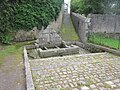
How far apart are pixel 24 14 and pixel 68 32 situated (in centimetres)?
492

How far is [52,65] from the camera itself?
23.5 feet

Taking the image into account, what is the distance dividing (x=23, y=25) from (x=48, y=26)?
2.40 m

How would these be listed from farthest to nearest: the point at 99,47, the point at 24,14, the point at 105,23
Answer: the point at 105,23 → the point at 24,14 → the point at 99,47

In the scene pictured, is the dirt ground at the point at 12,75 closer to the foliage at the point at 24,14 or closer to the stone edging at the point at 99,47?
the foliage at the point at 24,14

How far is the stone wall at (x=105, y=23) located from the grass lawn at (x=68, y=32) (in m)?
2.00

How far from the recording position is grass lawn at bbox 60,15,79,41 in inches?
578

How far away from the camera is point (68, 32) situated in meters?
15.7

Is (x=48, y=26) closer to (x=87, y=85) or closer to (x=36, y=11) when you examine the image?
(x=36, y=11)

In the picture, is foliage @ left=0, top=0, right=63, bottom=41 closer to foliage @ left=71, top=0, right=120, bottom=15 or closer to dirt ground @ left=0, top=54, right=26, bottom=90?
foliage @ left=71, top=0, right=120, bottom=15

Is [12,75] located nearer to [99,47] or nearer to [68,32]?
[99,47]

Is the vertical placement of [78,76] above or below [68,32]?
below

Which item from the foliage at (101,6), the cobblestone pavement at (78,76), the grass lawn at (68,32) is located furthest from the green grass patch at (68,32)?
the cobblestone pavement at (78,76)

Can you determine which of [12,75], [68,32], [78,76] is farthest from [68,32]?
[12,75]

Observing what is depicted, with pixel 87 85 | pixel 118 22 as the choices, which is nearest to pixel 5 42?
pixel 87 85
